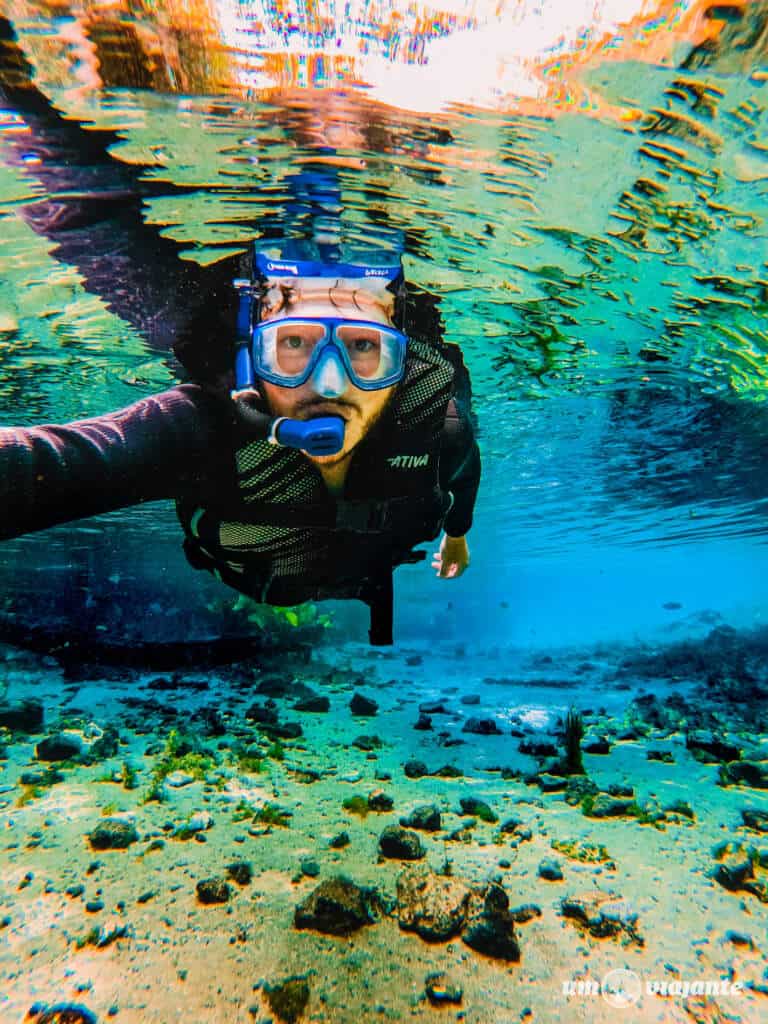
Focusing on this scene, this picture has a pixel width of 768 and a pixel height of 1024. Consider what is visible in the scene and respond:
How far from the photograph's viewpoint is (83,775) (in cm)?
613

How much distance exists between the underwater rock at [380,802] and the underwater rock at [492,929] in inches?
81.3

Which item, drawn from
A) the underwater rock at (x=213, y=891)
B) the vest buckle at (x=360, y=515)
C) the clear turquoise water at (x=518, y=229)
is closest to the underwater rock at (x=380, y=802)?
the underwater rock at (x=213, y=891)

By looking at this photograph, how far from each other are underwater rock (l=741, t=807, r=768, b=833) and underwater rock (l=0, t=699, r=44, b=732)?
10183 mm

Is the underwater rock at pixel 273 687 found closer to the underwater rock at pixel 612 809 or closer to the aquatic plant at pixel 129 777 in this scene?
the aquatic plant at pixel 129 777

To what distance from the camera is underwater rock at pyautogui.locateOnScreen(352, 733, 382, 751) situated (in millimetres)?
7859

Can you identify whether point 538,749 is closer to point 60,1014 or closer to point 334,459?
point 334,459

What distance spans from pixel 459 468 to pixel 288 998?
464cm

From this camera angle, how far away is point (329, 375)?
405 centimetres

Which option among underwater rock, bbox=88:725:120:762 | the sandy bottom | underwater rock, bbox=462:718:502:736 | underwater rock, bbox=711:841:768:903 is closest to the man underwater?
the sandy bottom

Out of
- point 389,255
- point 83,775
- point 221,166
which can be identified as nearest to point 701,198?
point 389,255

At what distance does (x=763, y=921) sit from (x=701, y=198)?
24.9 ft

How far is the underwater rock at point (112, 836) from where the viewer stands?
446cm

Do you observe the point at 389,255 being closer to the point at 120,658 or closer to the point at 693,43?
the point at 693,43

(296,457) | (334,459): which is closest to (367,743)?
(334,459)
